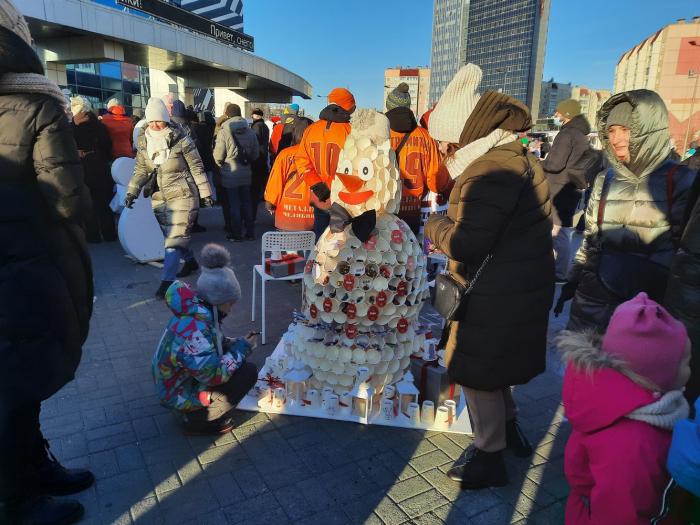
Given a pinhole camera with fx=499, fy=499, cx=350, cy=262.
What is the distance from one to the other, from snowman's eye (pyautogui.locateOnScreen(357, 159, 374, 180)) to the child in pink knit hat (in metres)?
1.79

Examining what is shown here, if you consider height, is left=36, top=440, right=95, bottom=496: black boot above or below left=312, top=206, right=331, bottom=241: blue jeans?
below

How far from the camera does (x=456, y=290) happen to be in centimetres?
232

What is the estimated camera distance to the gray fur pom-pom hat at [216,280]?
9.26 feet

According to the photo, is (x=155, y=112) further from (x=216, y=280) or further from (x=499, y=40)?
(x=499, y=40)

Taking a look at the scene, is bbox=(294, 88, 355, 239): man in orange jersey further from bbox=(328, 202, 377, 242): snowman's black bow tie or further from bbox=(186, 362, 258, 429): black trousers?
bbox=(186, 362, 258, 429): black trousers

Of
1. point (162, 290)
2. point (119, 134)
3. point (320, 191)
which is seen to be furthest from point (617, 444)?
point (119, 134)

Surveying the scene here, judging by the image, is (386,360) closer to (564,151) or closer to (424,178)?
(424,178)

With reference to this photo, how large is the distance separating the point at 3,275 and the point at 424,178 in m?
3.79

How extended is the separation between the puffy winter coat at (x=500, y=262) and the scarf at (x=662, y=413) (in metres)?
0.82

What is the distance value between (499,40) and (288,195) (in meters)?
136

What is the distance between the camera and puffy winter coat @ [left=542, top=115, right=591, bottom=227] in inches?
233

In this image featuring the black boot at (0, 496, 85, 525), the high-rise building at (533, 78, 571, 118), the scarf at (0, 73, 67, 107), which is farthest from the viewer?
the high-rise building at (533, 78, 571, 118)

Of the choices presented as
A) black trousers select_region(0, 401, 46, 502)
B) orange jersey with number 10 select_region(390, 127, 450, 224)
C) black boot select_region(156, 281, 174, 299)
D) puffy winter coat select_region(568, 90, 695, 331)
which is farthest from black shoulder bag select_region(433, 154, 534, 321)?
black boot select_region(156, 281, 174, 299)

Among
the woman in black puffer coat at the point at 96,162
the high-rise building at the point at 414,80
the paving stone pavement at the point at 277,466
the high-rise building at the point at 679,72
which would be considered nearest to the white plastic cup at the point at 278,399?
the paving stone pavement at the point at 277,466
